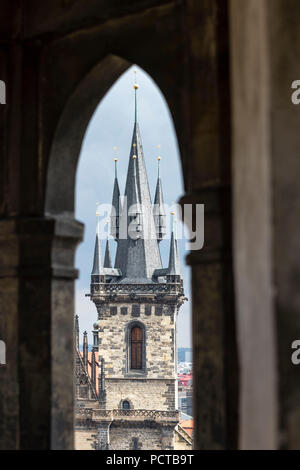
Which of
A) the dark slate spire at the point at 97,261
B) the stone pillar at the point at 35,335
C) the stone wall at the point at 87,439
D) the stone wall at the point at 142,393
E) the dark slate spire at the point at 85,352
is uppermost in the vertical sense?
the dark slate spire at the point at 97,261

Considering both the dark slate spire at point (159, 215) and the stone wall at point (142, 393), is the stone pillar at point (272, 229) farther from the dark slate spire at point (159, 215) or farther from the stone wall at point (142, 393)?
the stone wall at point (142, 393)

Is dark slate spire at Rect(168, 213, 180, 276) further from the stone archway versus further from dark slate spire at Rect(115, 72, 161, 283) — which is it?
the stone archway

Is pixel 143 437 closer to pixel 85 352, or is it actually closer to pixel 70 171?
pixel 85 352

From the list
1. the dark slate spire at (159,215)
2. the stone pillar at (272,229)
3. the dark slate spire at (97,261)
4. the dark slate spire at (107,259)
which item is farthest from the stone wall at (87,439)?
the stone pillar at (272,229)

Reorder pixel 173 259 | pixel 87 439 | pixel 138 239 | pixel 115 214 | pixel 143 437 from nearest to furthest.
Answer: pixel 143 437 → pixel 87 439 → pixel 138 239 → pixel 115 214 → pixel 173 259

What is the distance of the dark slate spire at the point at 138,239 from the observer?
1978 inches

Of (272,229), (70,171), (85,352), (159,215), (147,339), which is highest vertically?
(159,215)

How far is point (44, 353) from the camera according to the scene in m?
3.90

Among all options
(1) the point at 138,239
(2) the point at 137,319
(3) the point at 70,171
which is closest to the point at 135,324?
(2) the point at 137,319

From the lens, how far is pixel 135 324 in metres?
51.6

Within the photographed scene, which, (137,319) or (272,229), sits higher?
(137,319)

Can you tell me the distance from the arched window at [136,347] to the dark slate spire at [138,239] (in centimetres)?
372

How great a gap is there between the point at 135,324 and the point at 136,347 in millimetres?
1665
